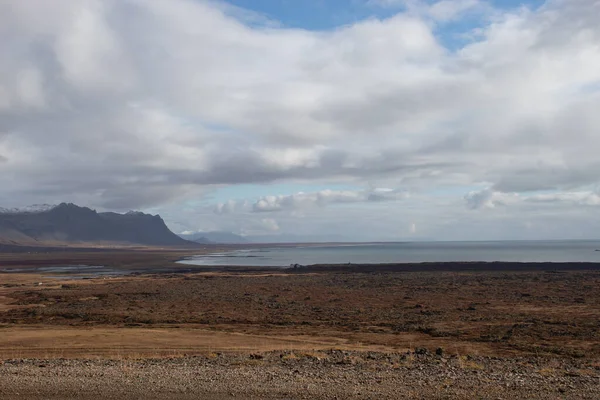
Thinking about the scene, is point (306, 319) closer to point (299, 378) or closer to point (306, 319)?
point (306, 319)

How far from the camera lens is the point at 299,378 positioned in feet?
42.7

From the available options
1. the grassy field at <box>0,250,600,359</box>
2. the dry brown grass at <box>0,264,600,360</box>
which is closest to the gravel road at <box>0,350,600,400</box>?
the dry brown grass at <box>0,264,600,360</box>

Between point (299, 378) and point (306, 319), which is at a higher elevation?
point (299, 378)

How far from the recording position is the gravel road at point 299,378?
37.4ft

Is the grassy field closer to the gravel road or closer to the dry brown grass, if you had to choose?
the dry brown grass

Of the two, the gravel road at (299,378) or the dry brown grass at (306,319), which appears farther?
the dry brown grass at (306,319)

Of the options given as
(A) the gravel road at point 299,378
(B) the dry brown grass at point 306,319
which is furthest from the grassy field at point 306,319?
(A) the gravel road at point 299,378

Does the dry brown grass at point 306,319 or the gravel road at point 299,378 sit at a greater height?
the gravel road at point 299,378

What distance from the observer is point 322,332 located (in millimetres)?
25281

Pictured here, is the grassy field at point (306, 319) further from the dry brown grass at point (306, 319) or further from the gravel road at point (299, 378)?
the gravel road at point (299, 378)

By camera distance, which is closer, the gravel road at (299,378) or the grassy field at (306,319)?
the gravel road at (299,378)

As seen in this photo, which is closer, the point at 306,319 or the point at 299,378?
the point at 299,378

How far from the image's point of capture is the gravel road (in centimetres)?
1141

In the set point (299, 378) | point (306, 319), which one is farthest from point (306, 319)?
point (299, 378)
